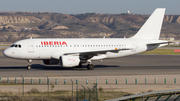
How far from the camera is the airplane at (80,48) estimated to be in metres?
37.0

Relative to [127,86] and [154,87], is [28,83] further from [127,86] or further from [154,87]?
[154,87]

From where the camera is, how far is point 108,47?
131 feet

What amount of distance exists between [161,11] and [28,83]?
26301 mm

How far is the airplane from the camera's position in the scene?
121 ft

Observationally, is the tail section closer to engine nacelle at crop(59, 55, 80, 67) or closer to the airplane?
the airplane

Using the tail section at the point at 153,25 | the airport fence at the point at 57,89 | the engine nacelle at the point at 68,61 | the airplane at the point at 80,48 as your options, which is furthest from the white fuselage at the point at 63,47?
the airport fence at the point at 57,89

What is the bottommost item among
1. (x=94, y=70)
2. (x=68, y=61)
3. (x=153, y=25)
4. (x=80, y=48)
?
(x=94, y=70)

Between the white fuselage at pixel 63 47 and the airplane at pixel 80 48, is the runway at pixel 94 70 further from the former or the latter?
the white fuselage at pixel 63 47

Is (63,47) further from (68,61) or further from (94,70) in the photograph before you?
(94,70)

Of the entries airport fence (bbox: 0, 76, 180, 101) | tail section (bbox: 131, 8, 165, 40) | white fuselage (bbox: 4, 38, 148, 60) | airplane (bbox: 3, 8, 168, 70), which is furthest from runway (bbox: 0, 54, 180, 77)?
tail section (bbox: 131, 8, 165, 40)

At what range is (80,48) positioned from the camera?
39.1 m

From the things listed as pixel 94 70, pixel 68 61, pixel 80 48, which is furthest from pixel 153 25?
pixel 68 61

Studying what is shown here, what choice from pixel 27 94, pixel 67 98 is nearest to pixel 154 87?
pixel 67 98

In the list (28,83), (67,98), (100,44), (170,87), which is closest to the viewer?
(67,98)
